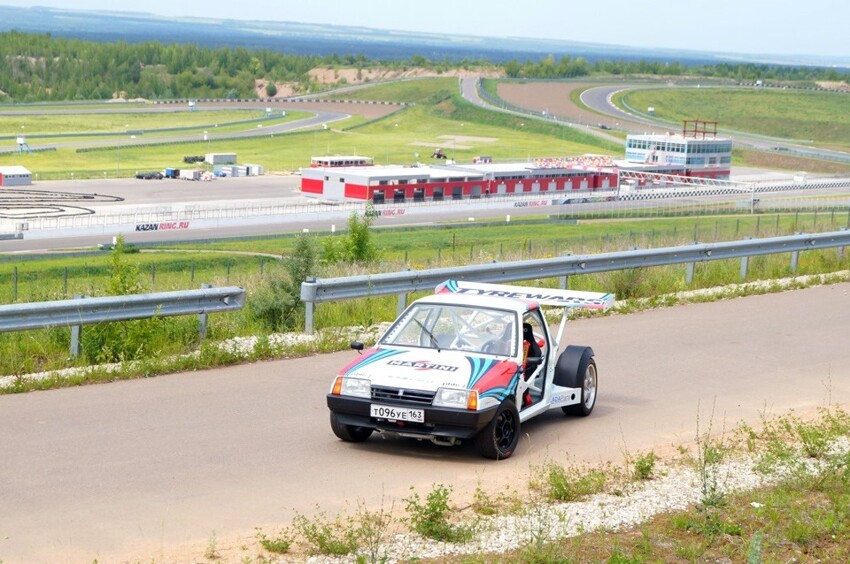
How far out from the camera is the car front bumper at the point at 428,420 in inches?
398

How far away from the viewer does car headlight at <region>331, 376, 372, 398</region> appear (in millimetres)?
10445

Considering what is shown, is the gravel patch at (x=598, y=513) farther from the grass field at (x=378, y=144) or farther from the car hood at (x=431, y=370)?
the grass field at (x=378, y=144)

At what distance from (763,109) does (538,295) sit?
14087 cm

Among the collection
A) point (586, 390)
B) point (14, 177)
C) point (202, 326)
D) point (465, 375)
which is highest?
point (465, 375)

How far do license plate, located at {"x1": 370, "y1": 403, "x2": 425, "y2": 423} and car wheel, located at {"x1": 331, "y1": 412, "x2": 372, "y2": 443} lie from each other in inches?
11.2

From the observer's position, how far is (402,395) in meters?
10.3

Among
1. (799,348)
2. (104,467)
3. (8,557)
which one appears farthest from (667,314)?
(8,557)

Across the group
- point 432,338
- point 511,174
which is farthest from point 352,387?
point 511,174

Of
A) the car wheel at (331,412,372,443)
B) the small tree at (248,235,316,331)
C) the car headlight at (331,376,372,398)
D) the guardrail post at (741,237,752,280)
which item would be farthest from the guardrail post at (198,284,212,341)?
the guardrail post at (741,237,752,280)

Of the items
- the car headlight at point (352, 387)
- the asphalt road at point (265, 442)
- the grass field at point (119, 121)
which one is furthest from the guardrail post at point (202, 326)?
the grass field at point (119, 121)

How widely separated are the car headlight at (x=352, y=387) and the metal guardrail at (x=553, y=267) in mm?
4767

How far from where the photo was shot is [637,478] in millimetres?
9812

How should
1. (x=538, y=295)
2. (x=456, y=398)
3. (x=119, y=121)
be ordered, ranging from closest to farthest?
1. (x=456, y=398)
2. (x=538, y=295)
3. (x=119, y=121)

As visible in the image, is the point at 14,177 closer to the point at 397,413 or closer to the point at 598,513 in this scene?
the point at 397,413
